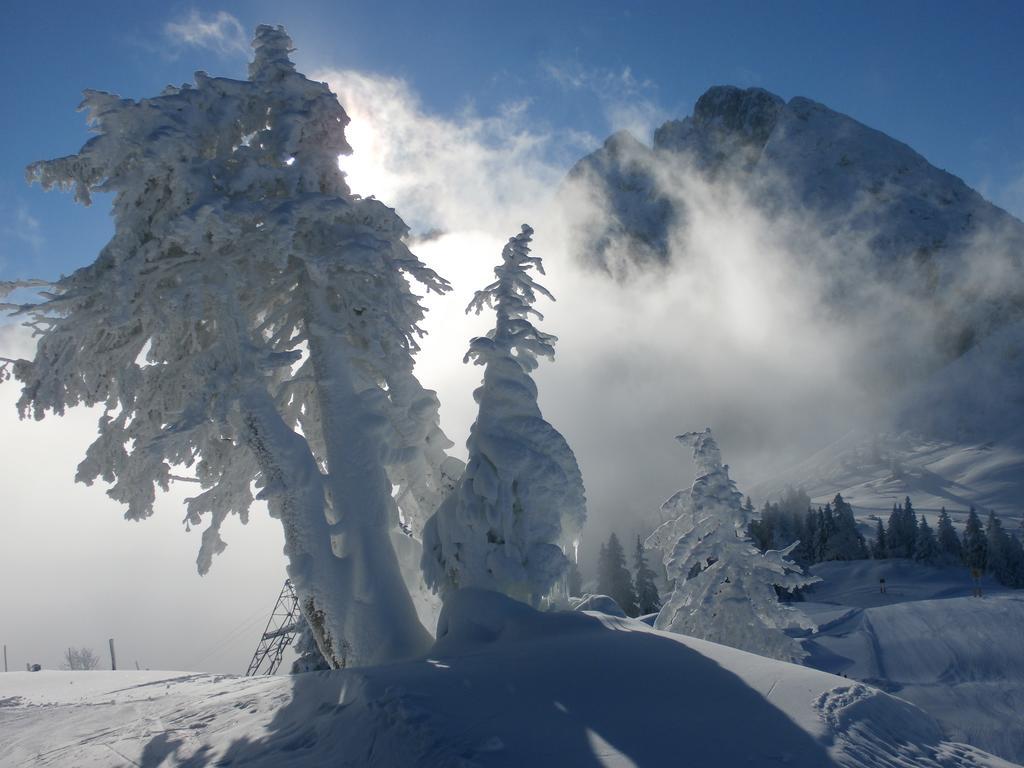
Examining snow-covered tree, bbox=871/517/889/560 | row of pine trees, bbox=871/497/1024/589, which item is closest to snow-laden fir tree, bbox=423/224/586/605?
row of pine trees, bbox=871/497/1024/589

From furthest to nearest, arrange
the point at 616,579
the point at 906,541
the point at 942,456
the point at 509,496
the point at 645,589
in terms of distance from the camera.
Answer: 1. the point at 942,456
2. the point at 906,541
3. the point at 616,579
4. the point at 645,589
5. the point at 509,496

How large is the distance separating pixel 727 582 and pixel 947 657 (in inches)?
819

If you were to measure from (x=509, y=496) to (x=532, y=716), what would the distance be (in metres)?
4.97

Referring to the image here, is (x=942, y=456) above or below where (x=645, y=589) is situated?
above

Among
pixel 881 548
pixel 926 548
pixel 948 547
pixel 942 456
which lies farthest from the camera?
pixel 942 456

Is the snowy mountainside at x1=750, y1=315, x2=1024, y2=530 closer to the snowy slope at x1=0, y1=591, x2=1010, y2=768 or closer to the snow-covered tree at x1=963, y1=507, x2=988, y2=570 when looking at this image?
the snow-covered tree at x1=963, y1=507, x2=988, y2=570

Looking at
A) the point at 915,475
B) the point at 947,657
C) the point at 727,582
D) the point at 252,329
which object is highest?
the point at 915,475

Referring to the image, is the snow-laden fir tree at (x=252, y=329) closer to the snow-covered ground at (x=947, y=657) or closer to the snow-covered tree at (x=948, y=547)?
the snow-covered ground at (x=947, y=657)

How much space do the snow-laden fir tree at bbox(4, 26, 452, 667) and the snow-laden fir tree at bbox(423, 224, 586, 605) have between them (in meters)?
1.29

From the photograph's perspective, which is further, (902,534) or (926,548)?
(902,534)

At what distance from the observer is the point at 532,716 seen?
689 cm

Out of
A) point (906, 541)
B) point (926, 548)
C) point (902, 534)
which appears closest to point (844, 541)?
point (902, 534)

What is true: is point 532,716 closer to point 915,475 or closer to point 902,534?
point 902,534

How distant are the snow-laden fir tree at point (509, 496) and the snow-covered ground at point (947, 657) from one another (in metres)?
21.3
